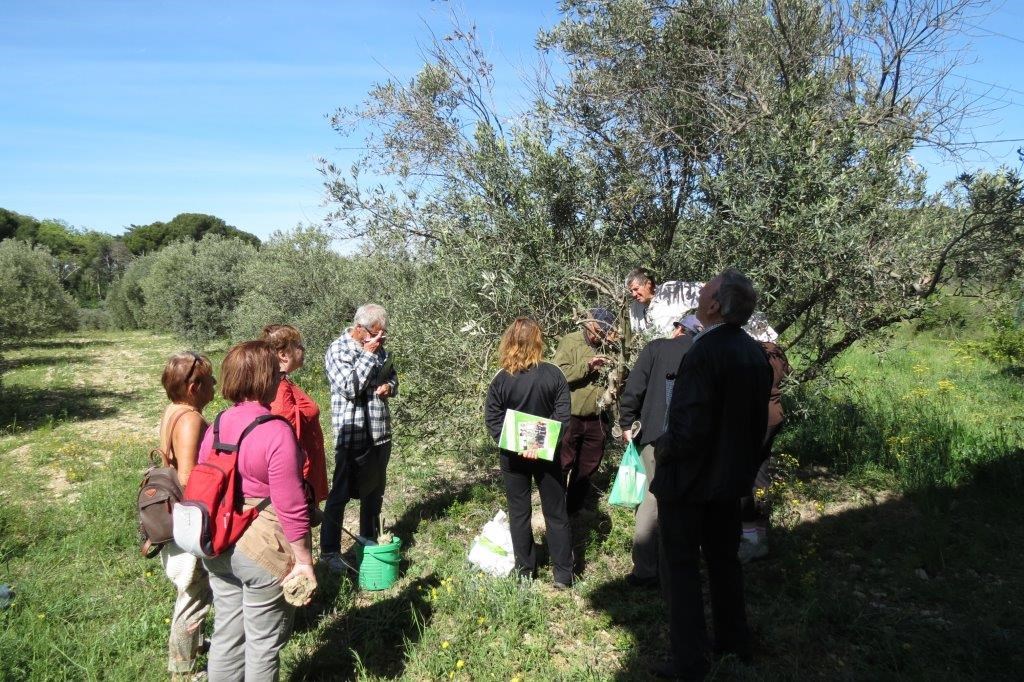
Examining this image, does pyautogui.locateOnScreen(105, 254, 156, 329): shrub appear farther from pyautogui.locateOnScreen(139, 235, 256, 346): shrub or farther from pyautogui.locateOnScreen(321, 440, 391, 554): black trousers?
pyautogui.locateOnScreen(321, 440, 391, 554): black trousers

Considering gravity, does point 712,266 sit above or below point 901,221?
below

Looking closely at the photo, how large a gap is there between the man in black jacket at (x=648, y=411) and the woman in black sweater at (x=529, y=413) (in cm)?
47

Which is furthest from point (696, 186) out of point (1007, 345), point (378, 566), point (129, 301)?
point (129, 301)

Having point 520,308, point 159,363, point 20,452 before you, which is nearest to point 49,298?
point 159,363

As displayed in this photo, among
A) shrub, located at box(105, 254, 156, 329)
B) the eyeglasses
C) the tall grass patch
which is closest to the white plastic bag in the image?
the eyeglasses

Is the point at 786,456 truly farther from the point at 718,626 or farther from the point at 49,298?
the point at 49,298

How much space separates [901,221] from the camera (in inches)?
206

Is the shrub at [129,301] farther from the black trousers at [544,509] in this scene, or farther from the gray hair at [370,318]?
the black trousers at [544,509]

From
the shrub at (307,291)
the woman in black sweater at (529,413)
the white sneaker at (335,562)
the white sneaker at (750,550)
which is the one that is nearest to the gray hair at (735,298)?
the woman in black sweater at (529,413)

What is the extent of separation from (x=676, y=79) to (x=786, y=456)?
3969mm

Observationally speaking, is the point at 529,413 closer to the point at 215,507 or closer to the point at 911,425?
the point at 215,507

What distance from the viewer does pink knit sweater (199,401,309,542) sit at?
9.39 ft

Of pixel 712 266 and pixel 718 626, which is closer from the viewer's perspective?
pixel 718 626

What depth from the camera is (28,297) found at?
22875 millimetres
